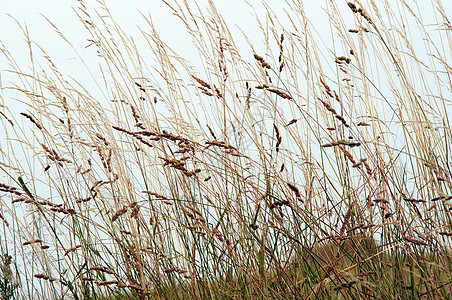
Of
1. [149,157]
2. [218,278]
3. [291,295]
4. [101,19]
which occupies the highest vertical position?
[101,19]

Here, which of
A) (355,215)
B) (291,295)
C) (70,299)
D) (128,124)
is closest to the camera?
(291,295)

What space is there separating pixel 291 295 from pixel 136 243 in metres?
0.75

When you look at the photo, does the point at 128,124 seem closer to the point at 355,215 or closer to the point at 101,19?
the point at 101,19

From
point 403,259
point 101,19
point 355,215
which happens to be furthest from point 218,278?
point 101,19

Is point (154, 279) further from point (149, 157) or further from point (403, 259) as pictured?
point (403, 259)

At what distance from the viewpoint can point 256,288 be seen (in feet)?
6.30

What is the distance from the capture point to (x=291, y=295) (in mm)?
1843

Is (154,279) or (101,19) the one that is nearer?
(154,279)

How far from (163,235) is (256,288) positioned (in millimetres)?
A: 650

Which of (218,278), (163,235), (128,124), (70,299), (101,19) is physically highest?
(101,19)

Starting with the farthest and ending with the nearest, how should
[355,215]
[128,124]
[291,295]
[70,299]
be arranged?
[128,124]
[70,299]
[355,215]
[291,295]

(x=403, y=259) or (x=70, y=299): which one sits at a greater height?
(x=70, y=299)

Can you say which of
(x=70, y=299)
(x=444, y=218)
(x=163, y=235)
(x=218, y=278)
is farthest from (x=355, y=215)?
(x=70, y=299)

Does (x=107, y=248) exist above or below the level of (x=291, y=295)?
above
